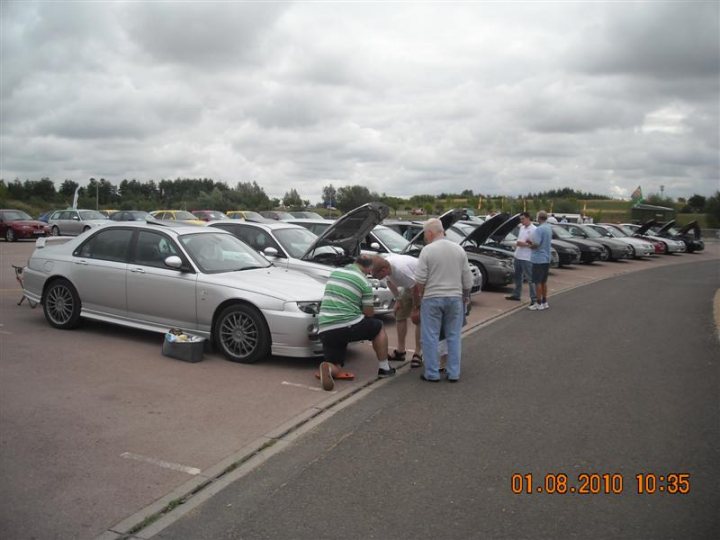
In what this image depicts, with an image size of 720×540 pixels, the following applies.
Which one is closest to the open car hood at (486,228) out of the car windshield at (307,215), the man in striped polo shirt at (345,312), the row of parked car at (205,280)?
the row of parked car at (205,280)

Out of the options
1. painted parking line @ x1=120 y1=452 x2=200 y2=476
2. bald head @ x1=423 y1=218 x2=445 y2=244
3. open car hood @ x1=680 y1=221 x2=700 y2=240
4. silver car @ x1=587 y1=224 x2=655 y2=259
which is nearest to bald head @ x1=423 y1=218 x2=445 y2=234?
→ bald head @ x1=423 y1=218 x2=445 y2=244

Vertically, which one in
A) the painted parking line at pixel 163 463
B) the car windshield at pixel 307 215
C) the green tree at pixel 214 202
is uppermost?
the green tree at pixel 214 202

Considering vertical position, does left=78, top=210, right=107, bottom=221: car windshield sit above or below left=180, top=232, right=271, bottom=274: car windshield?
above

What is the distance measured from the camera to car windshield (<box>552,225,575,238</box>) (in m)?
26.2

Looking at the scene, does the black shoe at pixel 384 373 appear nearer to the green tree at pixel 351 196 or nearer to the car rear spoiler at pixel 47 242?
the car rear spoiler at pixel 47 242

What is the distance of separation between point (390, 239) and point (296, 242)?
3.04m

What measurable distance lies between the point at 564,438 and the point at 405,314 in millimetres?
3092

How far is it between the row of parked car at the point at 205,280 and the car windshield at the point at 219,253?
18mm

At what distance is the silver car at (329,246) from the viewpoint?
9.65 m

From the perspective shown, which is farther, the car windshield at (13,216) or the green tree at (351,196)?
the green tree at (351,196)

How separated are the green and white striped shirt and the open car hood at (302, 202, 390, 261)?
109 inches

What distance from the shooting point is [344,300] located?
674 cm

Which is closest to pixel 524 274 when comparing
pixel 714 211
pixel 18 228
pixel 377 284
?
pixel 377 284

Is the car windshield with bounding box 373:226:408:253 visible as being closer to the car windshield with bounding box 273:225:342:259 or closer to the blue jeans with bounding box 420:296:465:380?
the car windshield with bounding box 273:225:342:259
